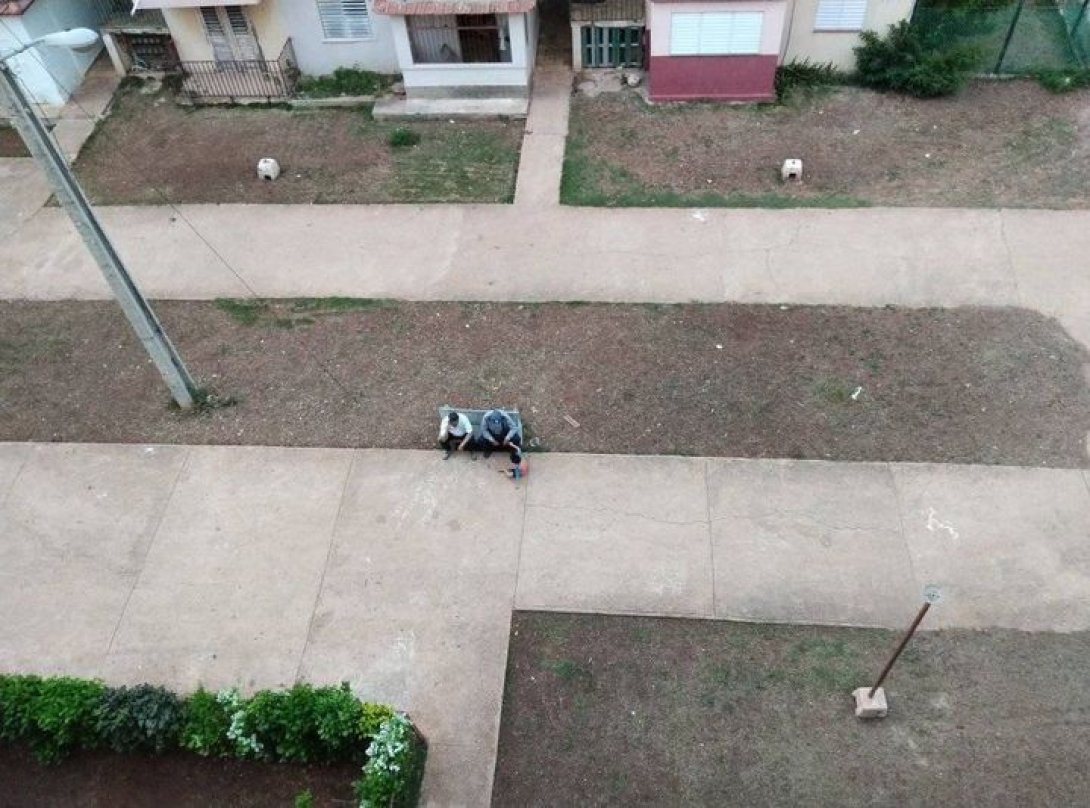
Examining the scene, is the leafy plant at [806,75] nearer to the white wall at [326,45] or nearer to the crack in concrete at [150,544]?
the white wall at [326,45]

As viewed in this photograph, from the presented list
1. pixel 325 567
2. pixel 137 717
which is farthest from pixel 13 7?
pixel 137 717

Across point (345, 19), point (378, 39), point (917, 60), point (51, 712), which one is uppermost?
point (345, 19)

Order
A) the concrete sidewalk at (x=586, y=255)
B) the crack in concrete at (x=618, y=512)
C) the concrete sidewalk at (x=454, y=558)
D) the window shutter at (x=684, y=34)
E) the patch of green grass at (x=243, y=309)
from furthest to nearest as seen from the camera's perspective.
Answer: the window shutter at (x=684, y=34) → the patch of green grass at (x=243, y=309) → the concrete sidewalk at (x=586, y=255) → the crack in concrete at (x=618, y=512) → the concrete sidewalk at (x=454, y=558)

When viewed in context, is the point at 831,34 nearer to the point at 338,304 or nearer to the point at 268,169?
the point at 338,304

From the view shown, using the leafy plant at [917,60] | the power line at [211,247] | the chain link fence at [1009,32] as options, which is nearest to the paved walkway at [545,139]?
the power line at [211,247]

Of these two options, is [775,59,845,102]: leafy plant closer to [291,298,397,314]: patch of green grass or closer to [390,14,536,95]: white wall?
[390,14,536,95]: white wall

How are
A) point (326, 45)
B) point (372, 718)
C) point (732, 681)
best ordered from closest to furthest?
point (372, 718), point (732, 681), point (326, 45)

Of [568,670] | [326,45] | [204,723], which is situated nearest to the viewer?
[204,723]
